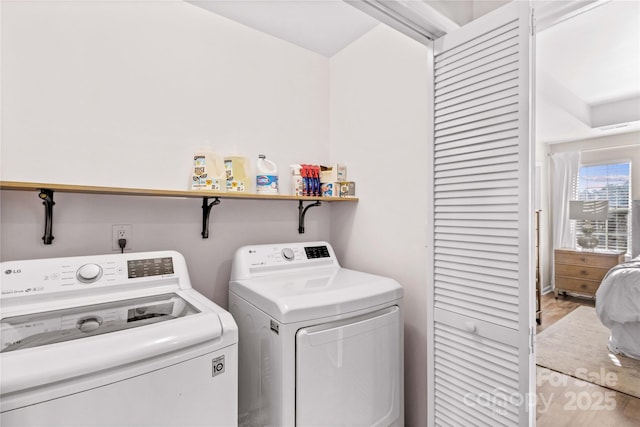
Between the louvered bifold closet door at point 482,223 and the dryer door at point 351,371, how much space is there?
0.21 m

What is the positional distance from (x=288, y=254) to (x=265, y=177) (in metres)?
0.46

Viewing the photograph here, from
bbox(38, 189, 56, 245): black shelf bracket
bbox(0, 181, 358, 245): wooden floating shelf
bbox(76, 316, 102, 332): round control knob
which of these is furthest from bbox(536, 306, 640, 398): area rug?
bbox(38, 189, 56, 245): black shelf bracket

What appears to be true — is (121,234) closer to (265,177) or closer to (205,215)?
(205,215)

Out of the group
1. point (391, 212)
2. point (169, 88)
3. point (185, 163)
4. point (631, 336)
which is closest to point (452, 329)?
point (391, 212)

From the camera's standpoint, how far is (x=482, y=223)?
122cm

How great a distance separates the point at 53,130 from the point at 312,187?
4.30 ft

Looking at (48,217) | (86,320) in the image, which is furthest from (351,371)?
(48,217)

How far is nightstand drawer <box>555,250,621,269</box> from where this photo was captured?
14.1 ft

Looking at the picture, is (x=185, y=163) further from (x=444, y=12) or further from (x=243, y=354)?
(x=444, y=12)

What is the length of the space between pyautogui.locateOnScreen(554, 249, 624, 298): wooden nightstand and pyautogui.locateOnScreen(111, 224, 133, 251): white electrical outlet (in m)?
5.49

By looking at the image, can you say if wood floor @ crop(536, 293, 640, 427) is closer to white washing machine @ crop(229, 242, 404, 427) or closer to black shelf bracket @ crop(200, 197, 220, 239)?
white washing machine @ crop(229, 242, 404, 427)

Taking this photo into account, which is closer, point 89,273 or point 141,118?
point 89,273

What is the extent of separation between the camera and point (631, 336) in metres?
2.81

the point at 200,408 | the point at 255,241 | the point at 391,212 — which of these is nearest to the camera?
the point at 200,408
